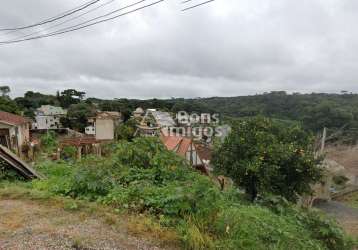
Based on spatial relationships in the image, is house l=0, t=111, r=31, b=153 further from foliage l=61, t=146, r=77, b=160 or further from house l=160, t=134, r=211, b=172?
house l=160, t=134, r=211, b=172

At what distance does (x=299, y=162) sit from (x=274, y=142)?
42.8 inches

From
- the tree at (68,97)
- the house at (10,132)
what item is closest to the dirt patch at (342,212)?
the house at (10,132)

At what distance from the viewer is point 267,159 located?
381 inches

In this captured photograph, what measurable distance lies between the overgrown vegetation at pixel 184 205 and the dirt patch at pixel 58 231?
44 cm

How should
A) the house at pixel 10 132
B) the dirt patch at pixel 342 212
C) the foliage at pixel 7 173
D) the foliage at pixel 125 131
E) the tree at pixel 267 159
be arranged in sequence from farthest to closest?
the foliage at pixel 125 131
the house at pixel 10 132
the dirt patch at pixel 342 212
the tree at pixel 267 159
the foliage at pixel 7 173

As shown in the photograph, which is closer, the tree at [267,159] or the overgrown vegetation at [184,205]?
the overgrown vegetation at [184,205]

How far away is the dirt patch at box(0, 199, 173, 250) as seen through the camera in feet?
8.99

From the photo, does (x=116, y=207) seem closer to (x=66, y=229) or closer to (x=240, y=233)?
(x=66, y=229)

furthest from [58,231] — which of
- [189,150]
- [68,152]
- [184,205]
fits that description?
[189,150]

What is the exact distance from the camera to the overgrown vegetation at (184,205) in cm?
311

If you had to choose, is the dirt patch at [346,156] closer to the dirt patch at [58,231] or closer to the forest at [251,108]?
the forest at [251,108]

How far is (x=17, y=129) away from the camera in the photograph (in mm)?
16438

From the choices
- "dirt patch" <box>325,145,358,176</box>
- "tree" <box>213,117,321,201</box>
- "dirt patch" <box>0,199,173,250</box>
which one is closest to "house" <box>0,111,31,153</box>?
"tree" <box>213,117,321,201</box>

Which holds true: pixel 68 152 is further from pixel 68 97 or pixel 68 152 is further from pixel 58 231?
pixel 68 97
